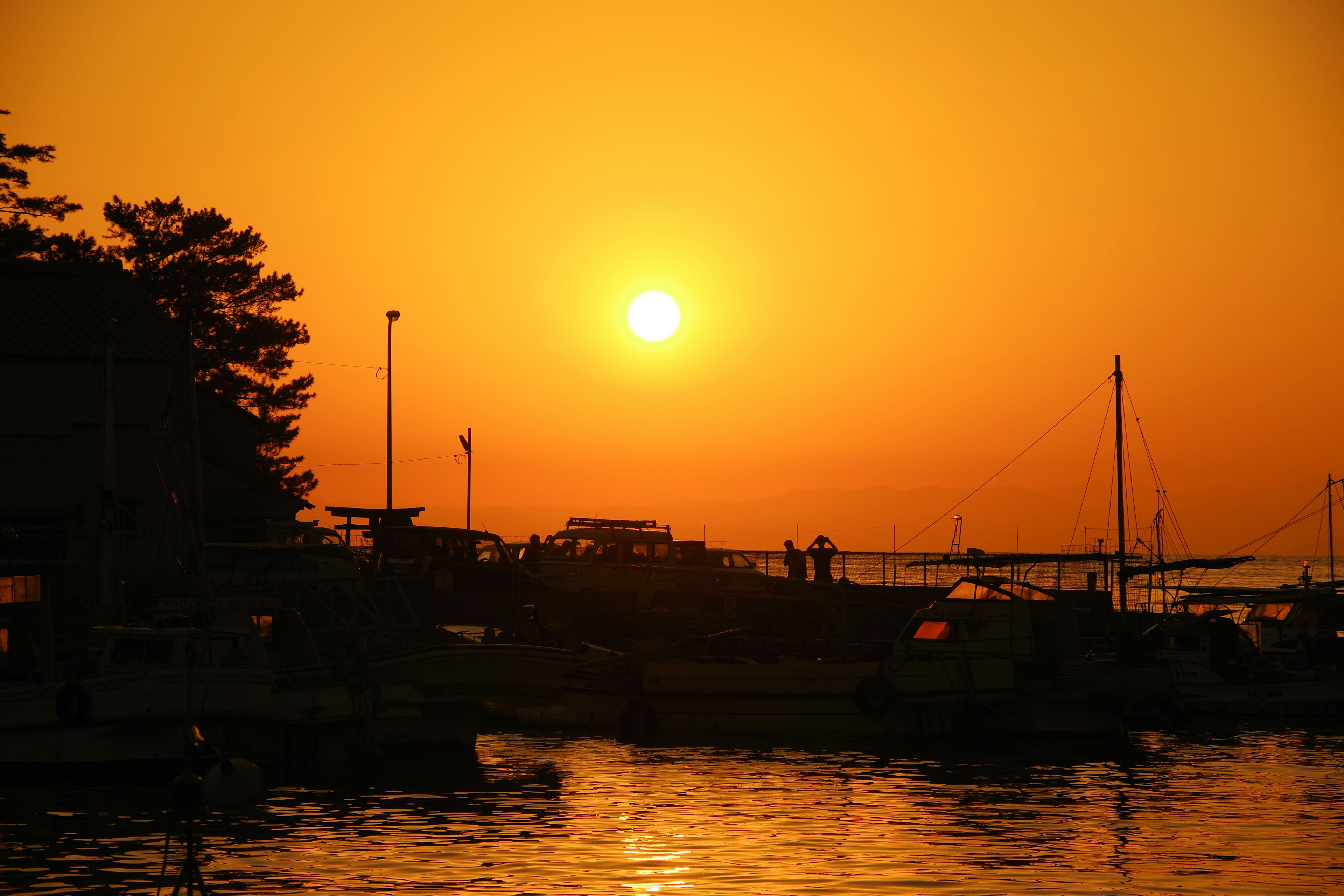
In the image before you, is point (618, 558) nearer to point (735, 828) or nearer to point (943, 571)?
point (735, 828)

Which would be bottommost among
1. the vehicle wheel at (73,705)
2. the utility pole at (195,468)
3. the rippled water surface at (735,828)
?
the rippled water surface at (735,828)

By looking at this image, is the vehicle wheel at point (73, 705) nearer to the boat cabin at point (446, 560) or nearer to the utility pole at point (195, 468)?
the utility pole at point (195, 468)

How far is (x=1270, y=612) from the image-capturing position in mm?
43062

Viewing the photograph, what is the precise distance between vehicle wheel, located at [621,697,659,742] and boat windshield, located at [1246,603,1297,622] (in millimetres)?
22118

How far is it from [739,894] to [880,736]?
45.8ft

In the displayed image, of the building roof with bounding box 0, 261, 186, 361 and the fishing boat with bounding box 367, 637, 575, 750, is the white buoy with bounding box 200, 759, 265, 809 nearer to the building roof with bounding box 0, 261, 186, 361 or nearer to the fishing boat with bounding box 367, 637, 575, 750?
the fishing boat with bounding box 367, 637, 575, 750

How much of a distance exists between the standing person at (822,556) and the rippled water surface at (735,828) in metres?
18.3

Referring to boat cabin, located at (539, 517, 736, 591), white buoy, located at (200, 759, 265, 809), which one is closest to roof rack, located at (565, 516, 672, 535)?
boat cabin, located at (539, 517, 736, 591)

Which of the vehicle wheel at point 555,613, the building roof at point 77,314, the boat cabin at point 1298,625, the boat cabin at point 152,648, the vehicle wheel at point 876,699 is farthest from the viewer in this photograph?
the building roof at point 77,314

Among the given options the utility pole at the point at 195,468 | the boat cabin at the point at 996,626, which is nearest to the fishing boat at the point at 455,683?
the utility pole at the point at 195,468

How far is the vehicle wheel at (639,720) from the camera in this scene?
29.2 m

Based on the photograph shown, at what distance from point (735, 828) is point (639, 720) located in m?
10.9

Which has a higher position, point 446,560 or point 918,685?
Result: point 446,560

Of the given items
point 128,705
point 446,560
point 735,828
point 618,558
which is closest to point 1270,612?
point 618,558
